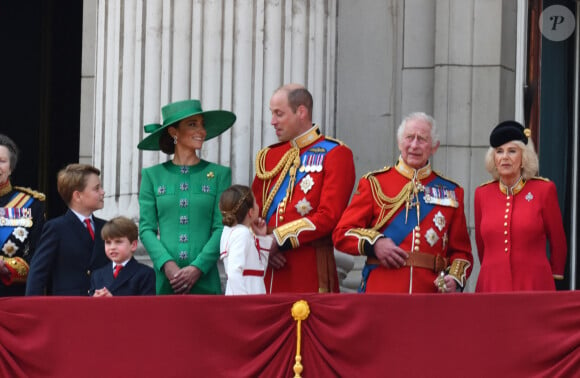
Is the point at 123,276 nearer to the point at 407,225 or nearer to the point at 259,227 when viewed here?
the point at 259,227

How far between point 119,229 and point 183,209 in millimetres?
548

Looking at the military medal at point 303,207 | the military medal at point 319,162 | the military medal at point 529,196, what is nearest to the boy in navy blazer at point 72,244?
the military medal at point 303,207

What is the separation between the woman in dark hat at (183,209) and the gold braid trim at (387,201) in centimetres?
95

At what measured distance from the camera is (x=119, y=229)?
31.4 ft

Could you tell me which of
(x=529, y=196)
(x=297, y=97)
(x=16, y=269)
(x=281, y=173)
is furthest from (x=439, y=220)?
(x=16, y=269)

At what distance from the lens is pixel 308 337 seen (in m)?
8.66

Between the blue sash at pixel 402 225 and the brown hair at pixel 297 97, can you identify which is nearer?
the blue sash at pixel 402 225

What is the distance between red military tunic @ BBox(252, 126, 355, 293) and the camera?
9711 millimetres

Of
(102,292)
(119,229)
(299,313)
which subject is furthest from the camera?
(119,229)

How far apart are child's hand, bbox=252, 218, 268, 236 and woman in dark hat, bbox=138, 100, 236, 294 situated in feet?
1.02

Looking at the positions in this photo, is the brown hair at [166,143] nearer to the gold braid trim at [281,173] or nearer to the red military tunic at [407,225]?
the gold braid trim at [281,173]

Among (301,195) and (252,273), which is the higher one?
(301,195)

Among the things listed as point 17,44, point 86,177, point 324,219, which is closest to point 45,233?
point 86,177

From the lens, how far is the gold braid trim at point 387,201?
963 centimetres
